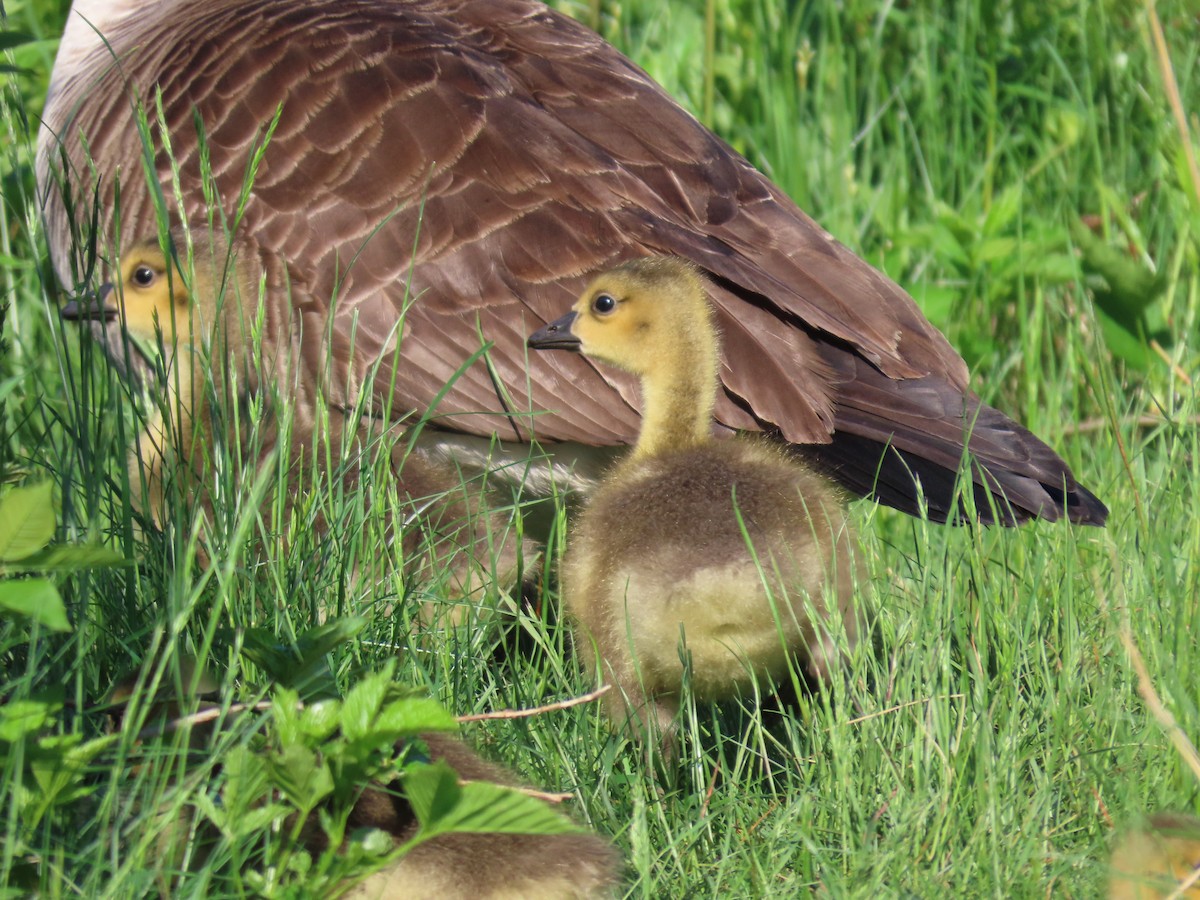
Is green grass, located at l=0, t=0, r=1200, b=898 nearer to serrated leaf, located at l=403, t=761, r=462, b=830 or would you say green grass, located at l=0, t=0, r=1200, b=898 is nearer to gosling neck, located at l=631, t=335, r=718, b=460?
serrated leaf, located at l=403, t=761, r=462, b=830

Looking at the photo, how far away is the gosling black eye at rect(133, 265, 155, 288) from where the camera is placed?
3467mm

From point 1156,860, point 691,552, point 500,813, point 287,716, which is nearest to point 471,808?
point 500,813

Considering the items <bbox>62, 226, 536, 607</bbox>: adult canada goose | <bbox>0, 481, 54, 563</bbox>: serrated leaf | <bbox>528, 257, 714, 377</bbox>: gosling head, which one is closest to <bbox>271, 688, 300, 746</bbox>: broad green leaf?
<bbox>0, 481, 54, 563</bbox>: serrated leaf

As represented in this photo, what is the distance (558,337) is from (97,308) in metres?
1.02

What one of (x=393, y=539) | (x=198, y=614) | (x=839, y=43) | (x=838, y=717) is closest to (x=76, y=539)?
(x=198, y=614)

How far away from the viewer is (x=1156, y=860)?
2.15m

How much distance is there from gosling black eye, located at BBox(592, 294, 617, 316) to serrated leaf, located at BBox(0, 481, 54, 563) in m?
1.48

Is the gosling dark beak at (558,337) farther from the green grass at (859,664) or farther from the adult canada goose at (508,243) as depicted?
the green grass at (859,664)

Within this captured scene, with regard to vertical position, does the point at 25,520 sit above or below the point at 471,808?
above

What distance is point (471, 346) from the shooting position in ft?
11.9

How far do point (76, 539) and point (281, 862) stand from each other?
3.41 feet

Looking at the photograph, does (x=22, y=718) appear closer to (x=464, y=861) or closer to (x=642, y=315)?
(x=464, y=861)

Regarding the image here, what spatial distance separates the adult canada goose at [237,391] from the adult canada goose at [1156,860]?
1.40 m

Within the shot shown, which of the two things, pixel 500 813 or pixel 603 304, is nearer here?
pixel 500 813
